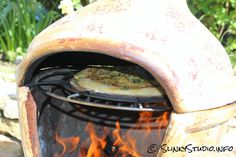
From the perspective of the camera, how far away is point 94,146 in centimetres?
221

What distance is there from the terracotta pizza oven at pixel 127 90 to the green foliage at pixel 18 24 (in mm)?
→ 2023

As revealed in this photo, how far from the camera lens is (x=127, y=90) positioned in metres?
1.94

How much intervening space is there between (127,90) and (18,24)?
253cm

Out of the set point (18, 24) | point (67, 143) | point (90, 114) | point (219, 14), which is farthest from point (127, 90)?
point (18, 24)

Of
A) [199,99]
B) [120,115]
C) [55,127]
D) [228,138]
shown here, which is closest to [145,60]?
[199,99]

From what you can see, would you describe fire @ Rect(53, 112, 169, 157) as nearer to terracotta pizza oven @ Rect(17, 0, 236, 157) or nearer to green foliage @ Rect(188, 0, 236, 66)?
terracotta pizza oven @ Rect(17, 0, 236, 157)

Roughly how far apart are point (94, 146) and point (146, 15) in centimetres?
73

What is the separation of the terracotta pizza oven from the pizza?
1.0 inches

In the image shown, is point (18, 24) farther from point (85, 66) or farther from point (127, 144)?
point (127, 144)

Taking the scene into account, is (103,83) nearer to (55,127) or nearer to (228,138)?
(55,127)

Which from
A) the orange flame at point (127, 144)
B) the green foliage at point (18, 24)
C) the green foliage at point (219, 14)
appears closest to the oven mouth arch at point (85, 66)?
the orange flame at point (127, 144)

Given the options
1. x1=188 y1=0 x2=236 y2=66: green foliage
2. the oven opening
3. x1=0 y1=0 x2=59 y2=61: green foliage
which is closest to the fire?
the oven opening

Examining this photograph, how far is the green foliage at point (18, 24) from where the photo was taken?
4176 millimetres

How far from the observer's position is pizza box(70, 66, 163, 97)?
194cm
